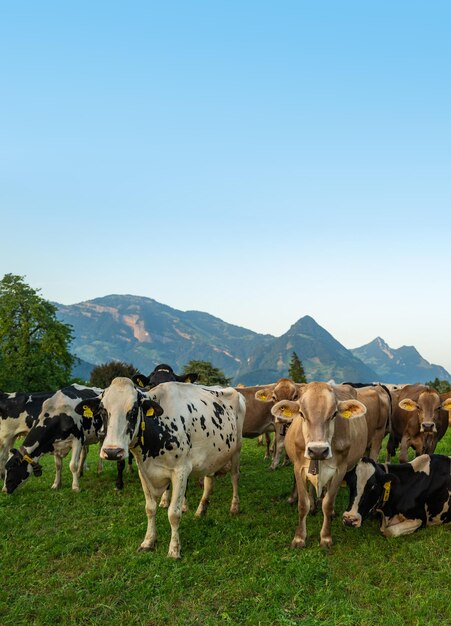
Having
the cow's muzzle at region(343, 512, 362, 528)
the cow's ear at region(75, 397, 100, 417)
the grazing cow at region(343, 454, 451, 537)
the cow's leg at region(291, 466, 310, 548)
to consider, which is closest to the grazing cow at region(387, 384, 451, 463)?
the grazing cow at region(343, 454, 451, 537)

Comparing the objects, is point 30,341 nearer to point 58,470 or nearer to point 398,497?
point 58,470

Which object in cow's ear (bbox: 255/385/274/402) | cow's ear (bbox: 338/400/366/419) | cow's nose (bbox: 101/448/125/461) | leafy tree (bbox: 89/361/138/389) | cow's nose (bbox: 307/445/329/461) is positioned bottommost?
leafy tree (bbox: 89/361/138/389)

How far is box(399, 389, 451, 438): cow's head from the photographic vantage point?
1208 centimetres

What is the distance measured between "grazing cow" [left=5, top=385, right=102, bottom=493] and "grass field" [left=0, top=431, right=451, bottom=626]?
46.9 inches

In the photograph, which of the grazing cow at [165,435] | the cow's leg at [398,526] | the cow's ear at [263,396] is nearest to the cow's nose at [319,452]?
the grazing cow at [165,435]

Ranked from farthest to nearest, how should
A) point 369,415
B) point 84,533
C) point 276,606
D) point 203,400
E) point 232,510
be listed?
point 369,415, point 232,510, point 203,400, point 84,533, point 276,606

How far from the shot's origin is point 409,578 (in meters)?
6.70

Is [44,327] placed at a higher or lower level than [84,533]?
higher

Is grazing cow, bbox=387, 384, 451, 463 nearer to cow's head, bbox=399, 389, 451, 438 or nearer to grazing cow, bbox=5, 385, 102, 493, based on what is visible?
cow's head, bbox=399, 389, 451, 438

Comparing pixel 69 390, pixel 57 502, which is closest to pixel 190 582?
pixel 57 502

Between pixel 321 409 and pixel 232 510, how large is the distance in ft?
12.2

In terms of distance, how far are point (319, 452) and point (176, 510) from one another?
250 centimetres

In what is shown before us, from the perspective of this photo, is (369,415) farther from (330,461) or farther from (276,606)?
(276,606)

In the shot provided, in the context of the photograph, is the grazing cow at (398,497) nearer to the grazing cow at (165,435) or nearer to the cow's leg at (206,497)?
the grazing cow at (165,435)
